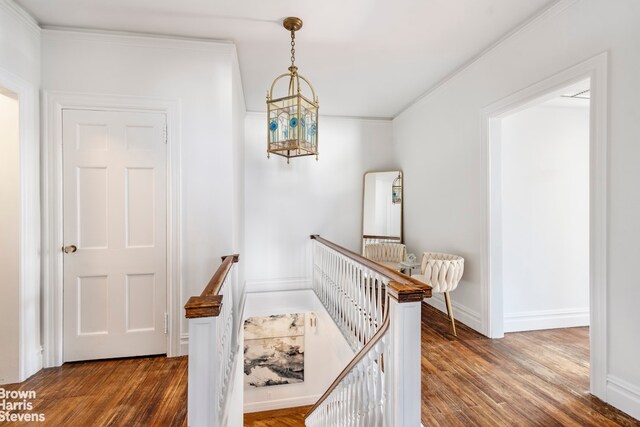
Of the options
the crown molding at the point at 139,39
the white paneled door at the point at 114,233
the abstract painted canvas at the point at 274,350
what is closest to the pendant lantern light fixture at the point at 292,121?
the crown molding at the point at 139,39

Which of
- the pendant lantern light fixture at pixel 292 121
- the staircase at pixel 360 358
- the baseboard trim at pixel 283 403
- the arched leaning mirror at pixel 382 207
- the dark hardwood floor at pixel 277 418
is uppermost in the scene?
the pendant lantern light fixture at pixel 292 121

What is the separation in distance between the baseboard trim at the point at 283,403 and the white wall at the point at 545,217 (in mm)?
3111

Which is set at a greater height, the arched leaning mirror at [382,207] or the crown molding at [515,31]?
the crown molding at [515,31]

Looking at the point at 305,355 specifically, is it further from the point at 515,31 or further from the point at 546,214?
the point at 515,31

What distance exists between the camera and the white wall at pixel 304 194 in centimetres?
461

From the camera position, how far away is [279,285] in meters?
4.65

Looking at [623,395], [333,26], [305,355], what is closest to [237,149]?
[333,26]

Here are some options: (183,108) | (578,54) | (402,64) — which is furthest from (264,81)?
(578,54)

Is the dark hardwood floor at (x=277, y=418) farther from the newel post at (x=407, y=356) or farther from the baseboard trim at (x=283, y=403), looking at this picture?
the newel post at (x=407, y=356)

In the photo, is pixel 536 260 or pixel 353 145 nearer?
pixel 536 260

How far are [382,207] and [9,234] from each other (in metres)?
4.25

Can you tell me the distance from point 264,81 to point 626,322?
387 centimetres

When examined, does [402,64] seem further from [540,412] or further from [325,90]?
[540,412]

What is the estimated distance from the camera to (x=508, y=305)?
3127 mm
